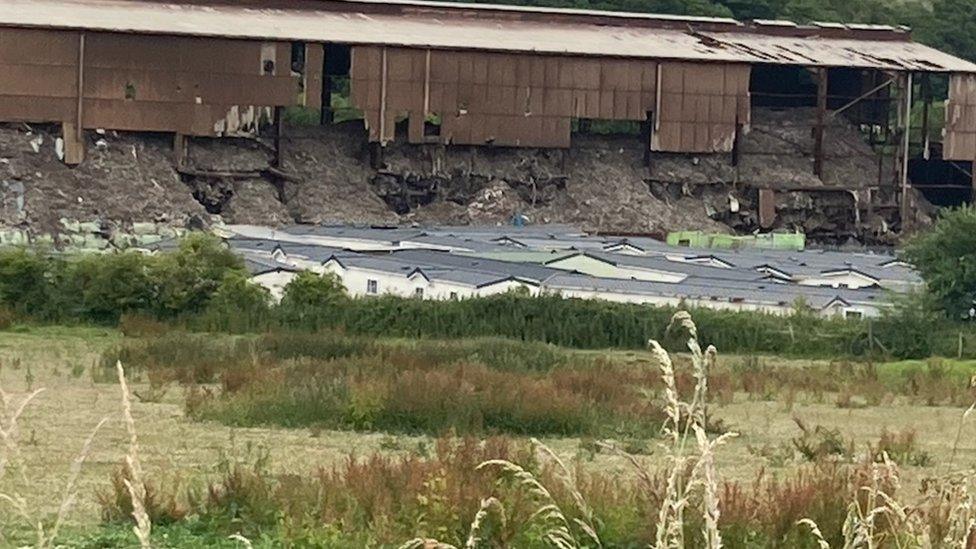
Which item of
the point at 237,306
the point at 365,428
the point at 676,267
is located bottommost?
the point at 237,306

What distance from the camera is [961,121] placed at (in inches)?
2343

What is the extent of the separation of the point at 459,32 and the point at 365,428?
38.6 metres

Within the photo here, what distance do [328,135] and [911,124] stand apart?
21171 millimetres

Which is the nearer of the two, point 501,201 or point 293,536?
point 293,536

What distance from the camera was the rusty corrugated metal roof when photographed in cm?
5094

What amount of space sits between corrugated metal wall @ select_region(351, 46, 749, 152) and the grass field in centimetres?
2376

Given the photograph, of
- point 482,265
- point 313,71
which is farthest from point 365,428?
point 313,71

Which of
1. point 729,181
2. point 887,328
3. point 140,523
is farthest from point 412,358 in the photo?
point 729,181

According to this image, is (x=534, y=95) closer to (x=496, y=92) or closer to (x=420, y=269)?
(x=496, y=92)

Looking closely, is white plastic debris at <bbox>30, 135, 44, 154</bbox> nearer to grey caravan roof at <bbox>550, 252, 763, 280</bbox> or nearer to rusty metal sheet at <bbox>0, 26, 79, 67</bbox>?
rusty metal sheet at <bbox>0, 26, 79, 67</bbox>

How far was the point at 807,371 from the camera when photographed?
92.4 ft

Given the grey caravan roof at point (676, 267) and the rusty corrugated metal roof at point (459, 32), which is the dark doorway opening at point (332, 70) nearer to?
the rusty corrugated metal roof at point (459, 32)

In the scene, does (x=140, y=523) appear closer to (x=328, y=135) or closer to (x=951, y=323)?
(x=951, y=323)

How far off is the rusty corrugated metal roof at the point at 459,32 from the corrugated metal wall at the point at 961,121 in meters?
0.57
